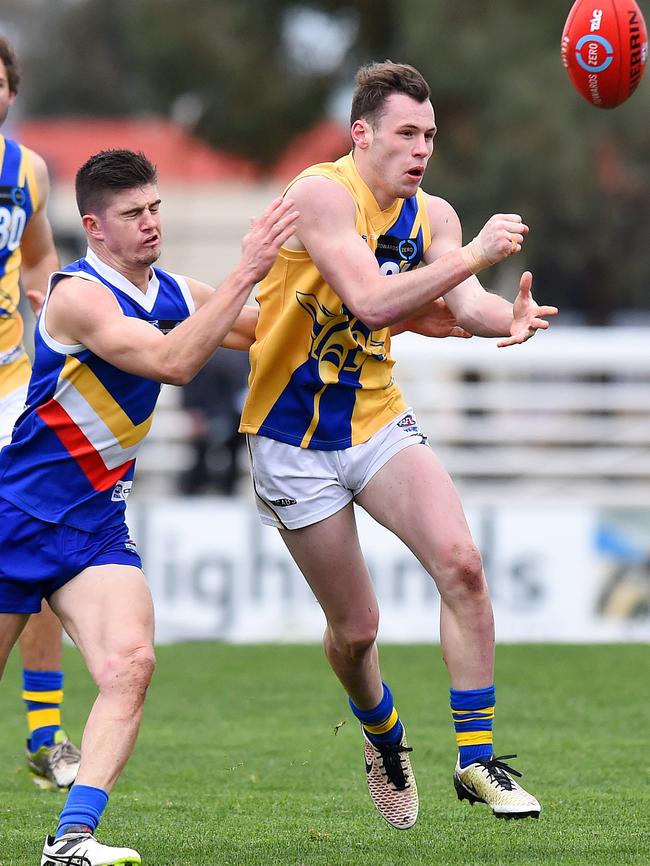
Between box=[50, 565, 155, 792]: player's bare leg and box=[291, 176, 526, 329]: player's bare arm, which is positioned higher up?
box=[291, 176, 526, 329]: player's bare arm

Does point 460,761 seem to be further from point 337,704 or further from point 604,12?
point 337,704

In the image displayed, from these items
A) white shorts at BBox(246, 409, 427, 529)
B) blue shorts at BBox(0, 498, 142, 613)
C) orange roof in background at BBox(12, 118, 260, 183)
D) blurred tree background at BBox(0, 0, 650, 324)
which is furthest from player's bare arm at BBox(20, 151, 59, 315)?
orange roof in background at BBox(12, 118, 260, 183)

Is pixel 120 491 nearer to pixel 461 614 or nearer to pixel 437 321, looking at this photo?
pixel 461 614

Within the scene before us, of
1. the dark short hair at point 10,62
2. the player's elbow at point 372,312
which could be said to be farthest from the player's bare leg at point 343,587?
the dark short hair at point 10,62

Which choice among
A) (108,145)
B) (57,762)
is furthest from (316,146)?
(57,762)

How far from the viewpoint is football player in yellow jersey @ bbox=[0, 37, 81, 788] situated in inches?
241

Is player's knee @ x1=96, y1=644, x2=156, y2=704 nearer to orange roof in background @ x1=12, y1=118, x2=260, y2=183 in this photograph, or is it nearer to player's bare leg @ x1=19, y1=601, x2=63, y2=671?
player's bare leg @ x1=19, y1=601, x2=63, y2=671

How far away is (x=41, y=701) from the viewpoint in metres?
6.23

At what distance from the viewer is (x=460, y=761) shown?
16.2 ft

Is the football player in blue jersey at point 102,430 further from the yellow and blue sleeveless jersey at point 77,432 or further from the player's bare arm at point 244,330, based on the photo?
the player's bare arm at point 244,330

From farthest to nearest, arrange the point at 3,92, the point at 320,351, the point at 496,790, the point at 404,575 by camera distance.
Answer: the point at 404,575 → the point at 3,92 → the point at 320,351 → the point at 496,790

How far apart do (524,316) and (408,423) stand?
619mm

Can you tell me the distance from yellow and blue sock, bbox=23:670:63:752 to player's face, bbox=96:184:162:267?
2229 mm

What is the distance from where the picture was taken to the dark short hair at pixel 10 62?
6.05 m
